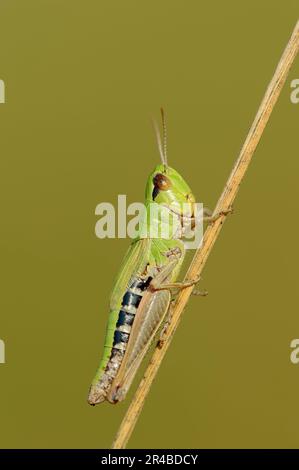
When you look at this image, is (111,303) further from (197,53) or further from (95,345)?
(197,53)

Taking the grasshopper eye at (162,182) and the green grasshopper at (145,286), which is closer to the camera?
the green grasshopper at (145,286)

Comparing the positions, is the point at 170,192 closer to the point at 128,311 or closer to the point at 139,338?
the point at 128,311

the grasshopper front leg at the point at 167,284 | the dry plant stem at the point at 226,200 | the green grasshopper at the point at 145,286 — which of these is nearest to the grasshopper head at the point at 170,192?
the green grasshopper at the point at 145,286

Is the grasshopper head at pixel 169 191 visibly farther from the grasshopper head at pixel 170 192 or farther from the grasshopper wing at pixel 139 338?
the grasshopper wing at pixel 139 338

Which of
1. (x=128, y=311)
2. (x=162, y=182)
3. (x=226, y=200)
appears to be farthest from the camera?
(x=162, y=182)

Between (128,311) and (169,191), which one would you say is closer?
(128,311)

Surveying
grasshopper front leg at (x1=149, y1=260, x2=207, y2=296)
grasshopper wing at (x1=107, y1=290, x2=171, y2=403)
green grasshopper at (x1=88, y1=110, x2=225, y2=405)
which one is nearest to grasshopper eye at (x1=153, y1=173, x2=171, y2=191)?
green grasshopper at (x1=88, y1=110, x2=225, y2=405)

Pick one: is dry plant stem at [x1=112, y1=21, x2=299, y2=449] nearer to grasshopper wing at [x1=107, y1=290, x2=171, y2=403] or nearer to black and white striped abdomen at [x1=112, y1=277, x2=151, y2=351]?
grasshopper wing at [x1=107, y1=290, x2=171, y2=403]

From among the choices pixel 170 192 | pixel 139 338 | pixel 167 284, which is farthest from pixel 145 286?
pixel 170 192
